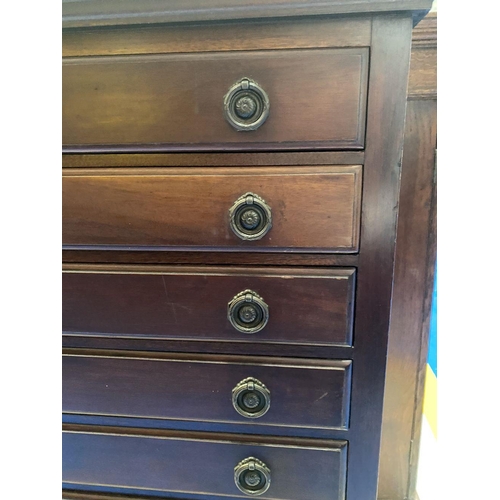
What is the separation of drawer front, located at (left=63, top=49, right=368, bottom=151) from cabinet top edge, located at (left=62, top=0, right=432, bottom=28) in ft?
0.14

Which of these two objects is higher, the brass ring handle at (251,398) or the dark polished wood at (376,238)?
the dark polished wood at (376,238)

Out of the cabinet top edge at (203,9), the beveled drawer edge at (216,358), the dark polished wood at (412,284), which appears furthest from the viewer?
the dark polished wood at (412,284)

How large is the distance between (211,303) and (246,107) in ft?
0.92

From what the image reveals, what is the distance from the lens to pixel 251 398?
57 centimetres

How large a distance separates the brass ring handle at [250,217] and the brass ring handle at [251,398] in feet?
0.74

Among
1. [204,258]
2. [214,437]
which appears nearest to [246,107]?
[204,258]

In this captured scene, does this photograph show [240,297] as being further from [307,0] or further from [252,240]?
[307,0]

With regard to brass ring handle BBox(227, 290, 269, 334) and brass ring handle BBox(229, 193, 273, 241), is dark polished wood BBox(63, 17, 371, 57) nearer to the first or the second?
brass ring handle BBox(229, 193, 273, 241)

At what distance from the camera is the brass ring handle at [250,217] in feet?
1.65

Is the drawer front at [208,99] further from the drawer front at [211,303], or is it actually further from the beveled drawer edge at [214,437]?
the beveled drawer edge at [214,437]

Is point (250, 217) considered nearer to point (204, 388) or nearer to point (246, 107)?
point (246, 107)

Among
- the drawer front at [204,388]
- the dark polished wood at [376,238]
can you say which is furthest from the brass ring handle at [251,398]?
the dark polished wood at [376,238]
